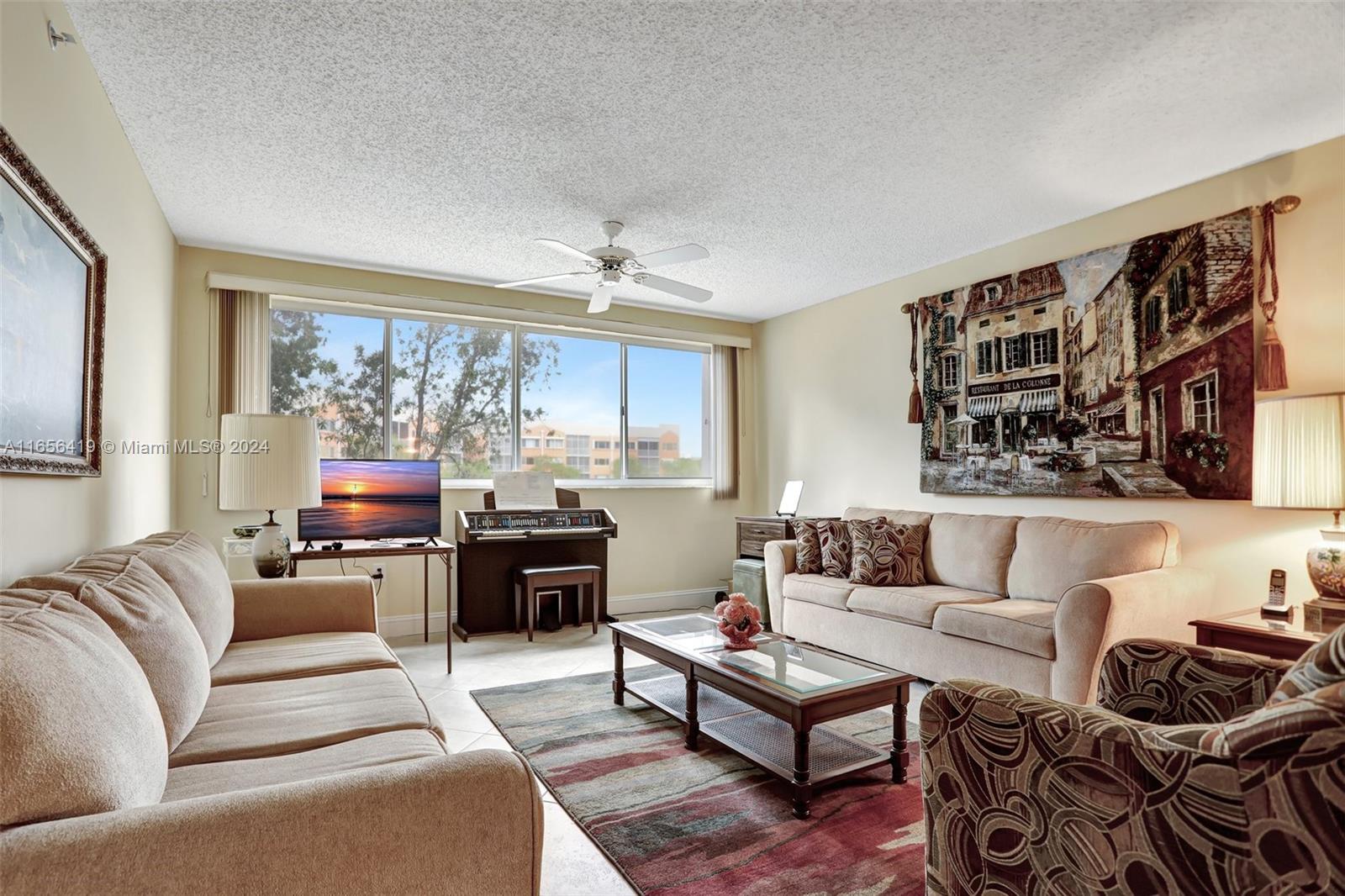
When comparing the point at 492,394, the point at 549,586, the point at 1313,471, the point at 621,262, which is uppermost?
the point at 621,262

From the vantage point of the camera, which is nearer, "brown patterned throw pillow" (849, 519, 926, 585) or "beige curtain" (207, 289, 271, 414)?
"brown patterned throw pillow" (849, 519, 926, 585)

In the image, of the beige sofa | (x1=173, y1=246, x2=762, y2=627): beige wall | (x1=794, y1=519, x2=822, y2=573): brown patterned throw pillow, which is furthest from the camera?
(x1=794, y1=519, x2=822, y2=573): brown patterned throw pillow

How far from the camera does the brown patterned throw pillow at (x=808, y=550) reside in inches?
182

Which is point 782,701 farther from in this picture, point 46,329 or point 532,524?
point 532,524

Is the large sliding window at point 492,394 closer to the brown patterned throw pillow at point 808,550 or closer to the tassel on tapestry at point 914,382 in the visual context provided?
the brown patterned throw pillow at point 808,550

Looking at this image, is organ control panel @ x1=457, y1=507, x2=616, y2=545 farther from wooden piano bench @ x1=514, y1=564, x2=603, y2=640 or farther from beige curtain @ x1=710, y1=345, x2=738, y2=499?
beige curtain @ x1=710, y1=345, x2=738, y2=499

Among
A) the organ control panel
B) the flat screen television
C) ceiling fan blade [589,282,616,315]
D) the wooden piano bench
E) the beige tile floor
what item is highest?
ceiling fan blade [589,282,616,315]

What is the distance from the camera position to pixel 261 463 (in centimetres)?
320

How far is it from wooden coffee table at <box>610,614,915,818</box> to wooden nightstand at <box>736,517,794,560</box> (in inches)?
79.1

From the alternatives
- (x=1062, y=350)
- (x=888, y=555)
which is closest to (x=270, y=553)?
(x=888, y=555)

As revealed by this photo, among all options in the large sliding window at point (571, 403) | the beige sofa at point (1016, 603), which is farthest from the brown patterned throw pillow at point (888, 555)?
the large sliding window at point (571, 403)

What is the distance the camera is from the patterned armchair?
0.93 m

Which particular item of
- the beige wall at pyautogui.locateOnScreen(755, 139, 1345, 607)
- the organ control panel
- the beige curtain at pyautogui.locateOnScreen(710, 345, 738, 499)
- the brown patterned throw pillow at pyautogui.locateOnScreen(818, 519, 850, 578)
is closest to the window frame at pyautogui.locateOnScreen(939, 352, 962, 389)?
the beige wall at pyautogui.locateOnScreen(755, 139, 1345, 607)

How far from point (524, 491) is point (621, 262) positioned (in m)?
1.92
